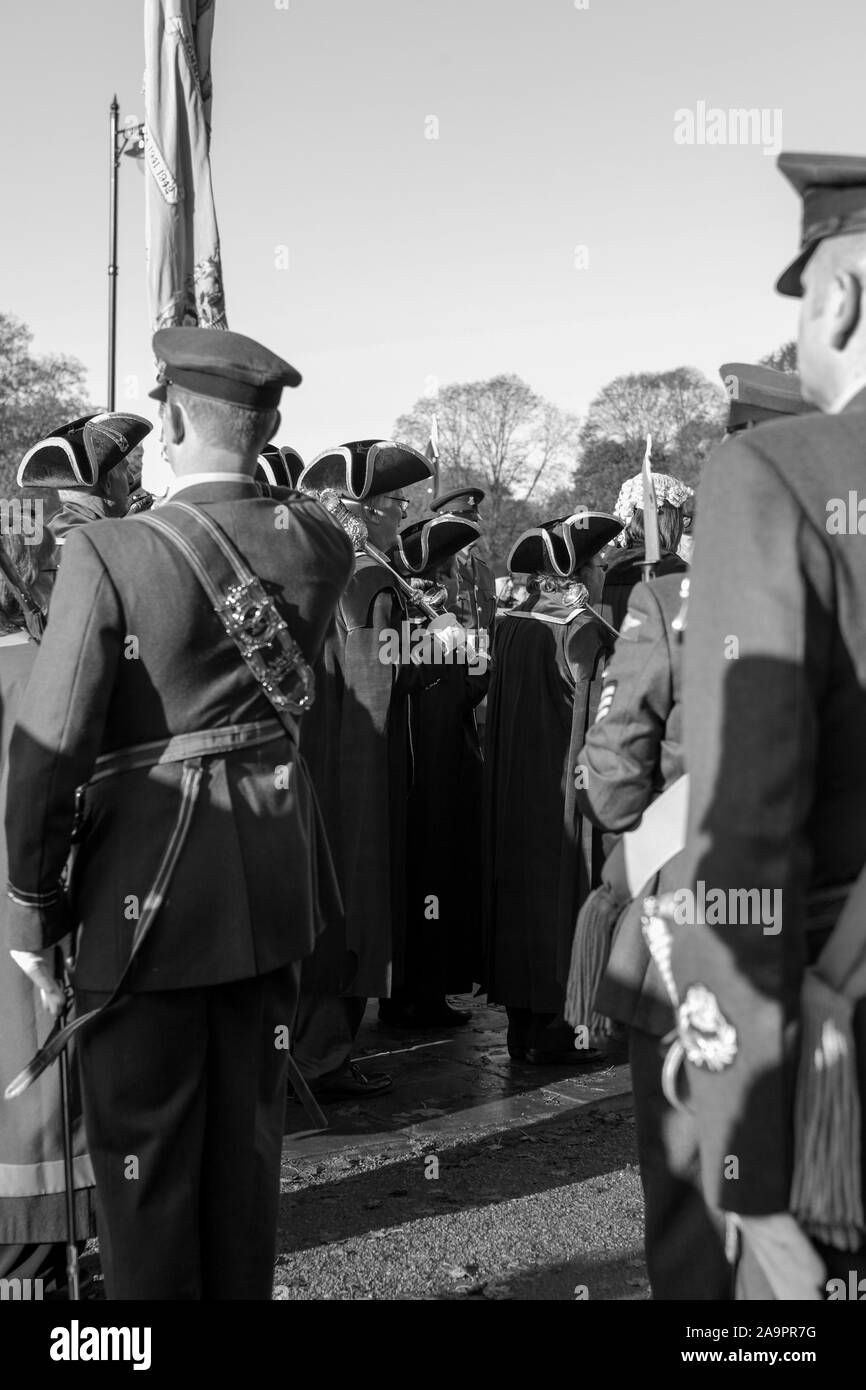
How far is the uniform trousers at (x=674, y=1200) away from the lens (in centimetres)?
275

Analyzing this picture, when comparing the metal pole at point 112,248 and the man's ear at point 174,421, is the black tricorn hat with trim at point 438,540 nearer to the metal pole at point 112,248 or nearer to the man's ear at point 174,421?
the man's ear at point 174,421

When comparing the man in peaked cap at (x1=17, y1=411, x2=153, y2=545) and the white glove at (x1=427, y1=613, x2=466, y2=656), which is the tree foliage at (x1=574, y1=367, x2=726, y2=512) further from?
the man in peaked cap at (x1=17, y1=411, x2=153, y2=545)

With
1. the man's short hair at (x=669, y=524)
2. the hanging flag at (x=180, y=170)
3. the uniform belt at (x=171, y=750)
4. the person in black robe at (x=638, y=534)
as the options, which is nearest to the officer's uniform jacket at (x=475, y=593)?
the person in black robe at (x=638, y=534)

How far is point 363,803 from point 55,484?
2.06 m

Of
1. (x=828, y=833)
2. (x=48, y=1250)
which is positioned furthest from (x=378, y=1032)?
(x=828, y=833)

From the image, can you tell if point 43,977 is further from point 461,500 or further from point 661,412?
point 661,412

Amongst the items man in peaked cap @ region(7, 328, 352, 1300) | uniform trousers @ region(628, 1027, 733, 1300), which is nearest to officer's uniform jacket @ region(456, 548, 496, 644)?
man in peaked cap @ region(7, 328, 352, 1300)

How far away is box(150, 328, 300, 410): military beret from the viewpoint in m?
3.02

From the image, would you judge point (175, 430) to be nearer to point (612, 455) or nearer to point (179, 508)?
point (179, 508)

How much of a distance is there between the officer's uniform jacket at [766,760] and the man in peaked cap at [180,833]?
51.8 inches

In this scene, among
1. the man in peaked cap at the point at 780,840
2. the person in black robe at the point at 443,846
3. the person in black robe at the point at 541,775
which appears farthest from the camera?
the person in black robe at the point at 443,846

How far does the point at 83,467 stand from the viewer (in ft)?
14.7

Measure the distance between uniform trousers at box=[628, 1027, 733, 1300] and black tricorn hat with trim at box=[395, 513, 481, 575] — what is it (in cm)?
478
